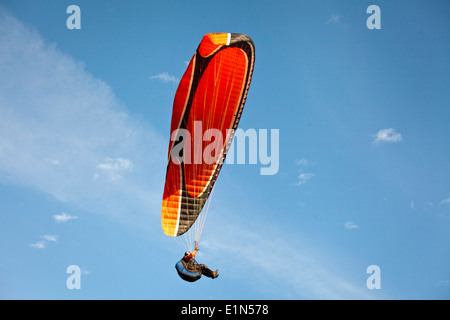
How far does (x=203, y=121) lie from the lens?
809 inches

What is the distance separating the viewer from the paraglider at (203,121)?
64.4 ft

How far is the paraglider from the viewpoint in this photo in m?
19.6
